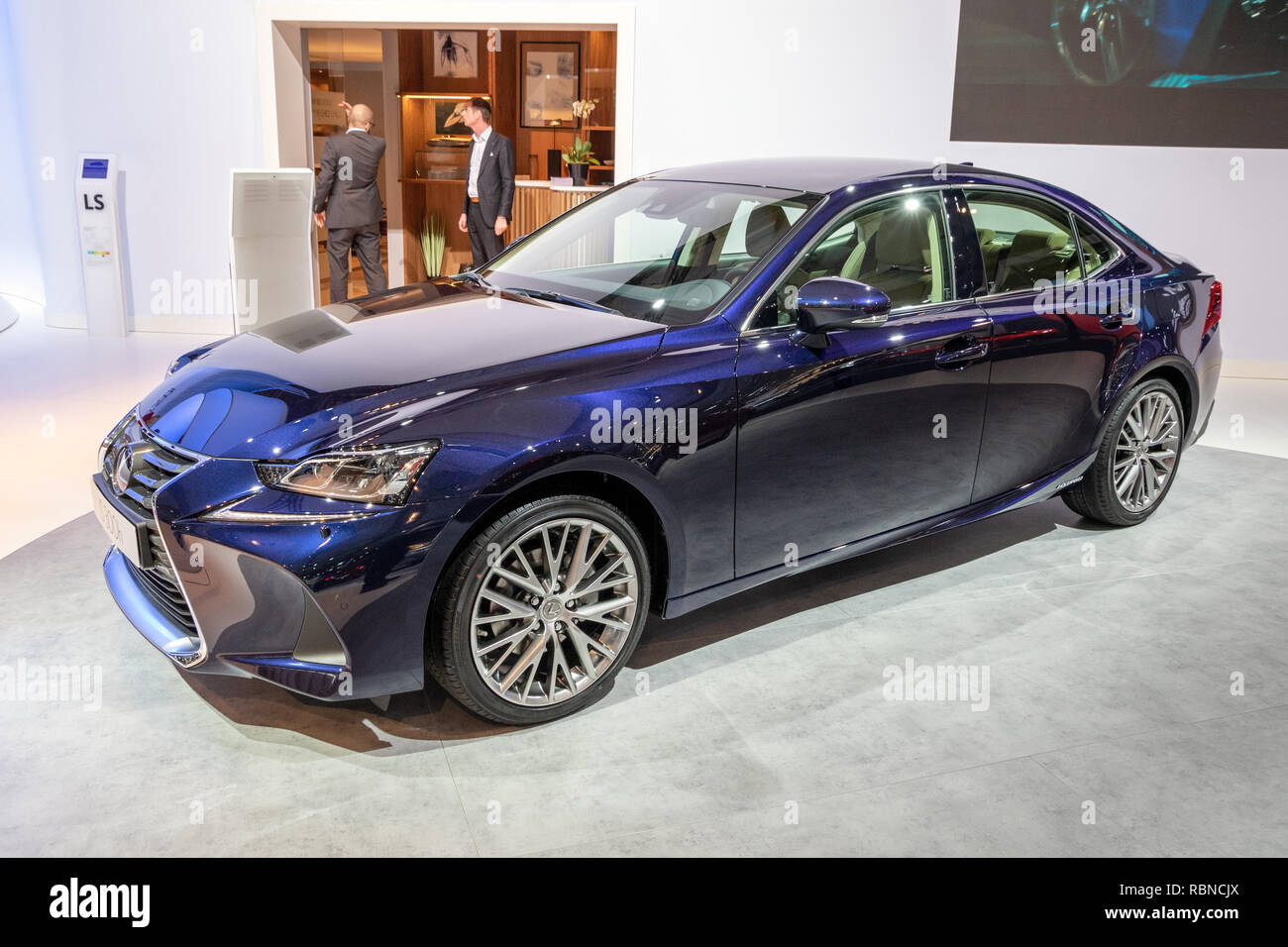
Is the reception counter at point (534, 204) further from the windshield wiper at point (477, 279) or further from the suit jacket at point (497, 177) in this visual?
the windshield wiper at point (477, 279)

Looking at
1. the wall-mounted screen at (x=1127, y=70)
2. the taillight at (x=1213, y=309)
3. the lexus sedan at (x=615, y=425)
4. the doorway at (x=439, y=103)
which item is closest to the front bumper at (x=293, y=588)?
the lexus sedan at (x=615, y=425)

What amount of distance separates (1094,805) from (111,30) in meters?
8.07

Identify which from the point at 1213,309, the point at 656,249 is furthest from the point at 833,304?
the point at 1213,309

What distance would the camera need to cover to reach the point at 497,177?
801 cm

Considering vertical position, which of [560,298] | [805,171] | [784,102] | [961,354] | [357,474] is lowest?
[357,474]

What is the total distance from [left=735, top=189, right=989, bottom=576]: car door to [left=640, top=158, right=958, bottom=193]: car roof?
126mm

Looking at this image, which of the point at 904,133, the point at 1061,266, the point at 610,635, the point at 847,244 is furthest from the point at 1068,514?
the point at 904,133

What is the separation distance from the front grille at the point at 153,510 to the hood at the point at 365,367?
42mm

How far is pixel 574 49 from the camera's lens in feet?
36.4

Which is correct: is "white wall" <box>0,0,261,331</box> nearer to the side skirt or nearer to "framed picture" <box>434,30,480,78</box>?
"framed picture" <box>434,30,480,78</box>

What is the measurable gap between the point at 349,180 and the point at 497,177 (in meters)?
1.08

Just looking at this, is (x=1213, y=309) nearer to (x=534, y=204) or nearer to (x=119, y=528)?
(x=119, y=528)

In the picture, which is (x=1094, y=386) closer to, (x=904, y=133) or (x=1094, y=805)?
(x=1094, y=805)

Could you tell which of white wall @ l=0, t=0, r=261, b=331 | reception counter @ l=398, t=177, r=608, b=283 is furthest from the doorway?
white wall @ l=0, t=0, r=261, b=331
